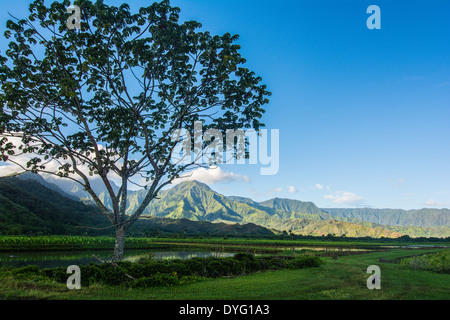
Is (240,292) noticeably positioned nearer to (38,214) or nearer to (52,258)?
(52,258)

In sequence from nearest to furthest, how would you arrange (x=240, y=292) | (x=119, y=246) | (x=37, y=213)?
1. (x=240, y=292)
2. (x=119, y=246)
3. (x=37, y=213)

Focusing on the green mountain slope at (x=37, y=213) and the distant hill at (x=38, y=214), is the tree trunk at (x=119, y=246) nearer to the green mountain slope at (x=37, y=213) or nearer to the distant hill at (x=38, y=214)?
the distant hill at (x=38, y=214)

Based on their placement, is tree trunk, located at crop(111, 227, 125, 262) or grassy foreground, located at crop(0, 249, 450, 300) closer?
grassy foreground, located at crop(0, 249, 450, 300)

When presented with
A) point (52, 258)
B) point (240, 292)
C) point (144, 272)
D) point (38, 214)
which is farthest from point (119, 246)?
point (38, 214)

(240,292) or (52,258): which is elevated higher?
(240,292)

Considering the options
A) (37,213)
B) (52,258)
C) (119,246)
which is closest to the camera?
(119,246)

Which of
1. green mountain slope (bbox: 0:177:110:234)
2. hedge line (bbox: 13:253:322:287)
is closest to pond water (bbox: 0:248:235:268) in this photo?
hedge line (bbox: 13:253:322:287)

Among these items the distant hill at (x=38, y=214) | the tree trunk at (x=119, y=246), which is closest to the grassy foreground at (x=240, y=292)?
the tree trunk at (x=119, y=246)

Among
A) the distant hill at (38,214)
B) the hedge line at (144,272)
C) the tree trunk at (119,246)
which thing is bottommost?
the distant hill at (38,214)

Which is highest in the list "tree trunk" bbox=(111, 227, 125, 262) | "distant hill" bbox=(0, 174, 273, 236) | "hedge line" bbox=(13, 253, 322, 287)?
"tree trunk" bbox=(111, 227, 125, 262)

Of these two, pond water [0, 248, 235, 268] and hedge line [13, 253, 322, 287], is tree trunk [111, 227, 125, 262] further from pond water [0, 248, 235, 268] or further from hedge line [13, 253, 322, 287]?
pond water [0, 248, 235, 268]

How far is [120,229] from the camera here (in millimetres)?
19922

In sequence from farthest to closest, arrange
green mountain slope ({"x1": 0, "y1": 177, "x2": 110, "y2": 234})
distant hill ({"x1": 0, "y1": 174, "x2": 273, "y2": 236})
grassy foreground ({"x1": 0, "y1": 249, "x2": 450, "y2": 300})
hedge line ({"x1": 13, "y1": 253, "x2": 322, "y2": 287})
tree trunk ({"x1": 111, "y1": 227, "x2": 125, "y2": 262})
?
green mountain slope ({"x1": 0, "y1": 177, "x2": 110, "y2": 234}) → distant hill ({"x1": 0, "y1": 174, "x2": 273, "y2": 236}) → tree trunk ({"x1": 111, "y1": 227, "x2": 125, "y2": 262}) → hedge line ({"x1": 13, "y1": 253, "x2": 322, "y2": 287}) → grassy foreground ({"x1": 0, "y1": 249, "x2": 450, "y2": 300})
